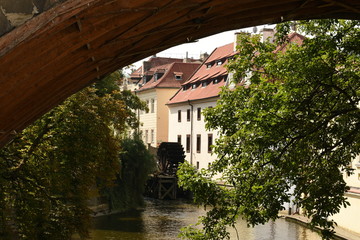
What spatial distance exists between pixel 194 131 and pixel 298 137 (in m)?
31.8

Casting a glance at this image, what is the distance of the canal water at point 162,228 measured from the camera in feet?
71.5

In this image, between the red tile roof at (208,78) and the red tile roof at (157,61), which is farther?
the red tile roof at (157,61)

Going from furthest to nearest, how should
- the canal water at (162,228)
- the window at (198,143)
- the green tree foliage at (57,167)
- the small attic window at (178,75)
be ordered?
the small attic window at (178,75)
the window at (198,143)
the canal water at (162,228)
the green tree foliage at (57,167)

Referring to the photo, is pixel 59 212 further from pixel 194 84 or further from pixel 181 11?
pixel 194 84

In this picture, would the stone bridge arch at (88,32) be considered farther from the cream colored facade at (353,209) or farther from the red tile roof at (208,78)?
the red tile roof at (208,78)

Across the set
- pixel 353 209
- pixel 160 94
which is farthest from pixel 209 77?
pixel 353 209

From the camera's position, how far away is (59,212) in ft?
45.1

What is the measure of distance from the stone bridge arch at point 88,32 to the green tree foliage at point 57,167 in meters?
7.13

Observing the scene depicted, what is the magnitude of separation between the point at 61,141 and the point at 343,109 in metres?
6.86

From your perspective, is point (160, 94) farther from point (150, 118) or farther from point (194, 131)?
point (194, 131)

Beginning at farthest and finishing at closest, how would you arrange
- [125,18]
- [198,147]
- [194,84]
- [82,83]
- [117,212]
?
[194,84] → [198,147] → [117,212] → [82,83] → [125,18]

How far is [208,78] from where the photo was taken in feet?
135

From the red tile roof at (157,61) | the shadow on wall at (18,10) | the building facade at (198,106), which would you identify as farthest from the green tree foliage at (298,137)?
the red tile roof at (157,61)


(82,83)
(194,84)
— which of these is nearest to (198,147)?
(194,84)
